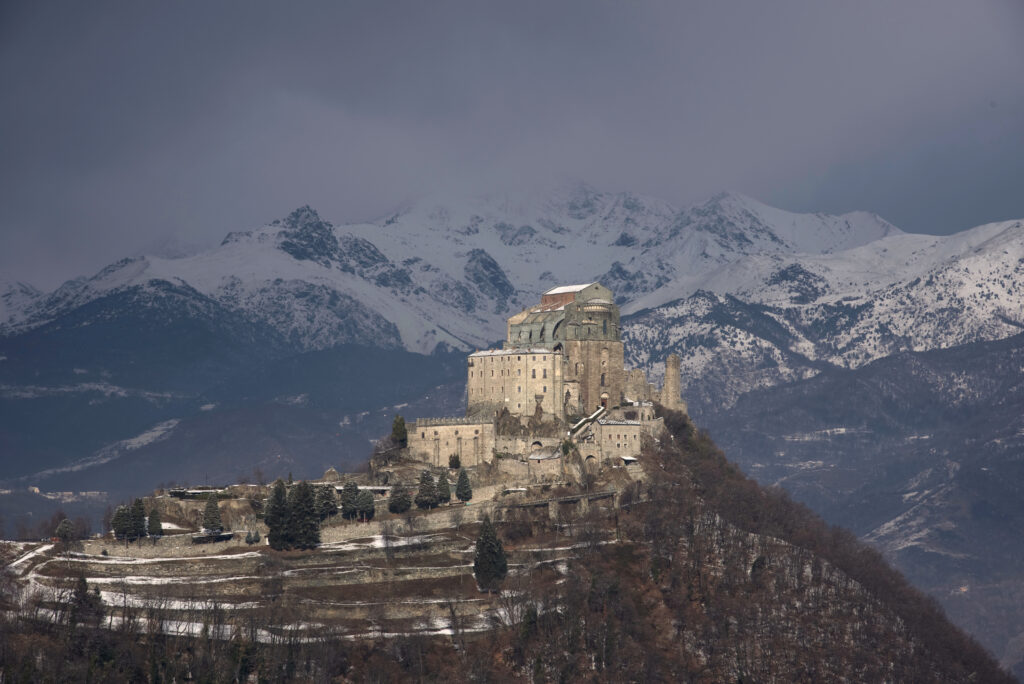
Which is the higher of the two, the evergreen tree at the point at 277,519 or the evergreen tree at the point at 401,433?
the evergreen tree at the point at 401,433

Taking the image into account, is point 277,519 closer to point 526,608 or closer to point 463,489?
point 463,489

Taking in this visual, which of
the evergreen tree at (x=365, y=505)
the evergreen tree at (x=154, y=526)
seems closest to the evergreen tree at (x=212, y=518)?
the evergreen tree at (x=154, y=526)

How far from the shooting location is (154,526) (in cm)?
16550

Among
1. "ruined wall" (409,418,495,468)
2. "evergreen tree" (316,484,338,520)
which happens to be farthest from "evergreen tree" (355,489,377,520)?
"ruined wall" (409,418,495,468)

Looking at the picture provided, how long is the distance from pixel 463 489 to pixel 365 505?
12.0m

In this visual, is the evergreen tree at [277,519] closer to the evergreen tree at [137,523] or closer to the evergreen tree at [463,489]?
the evergreen tree at [137,523]

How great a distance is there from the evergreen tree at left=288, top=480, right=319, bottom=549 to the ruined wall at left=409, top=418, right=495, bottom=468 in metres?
24.6

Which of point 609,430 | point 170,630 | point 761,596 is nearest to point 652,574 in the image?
point 761,596

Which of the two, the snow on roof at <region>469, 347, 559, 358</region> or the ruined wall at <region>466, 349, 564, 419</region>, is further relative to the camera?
the snow on roof at <region>469, 347, 559, 358</region>

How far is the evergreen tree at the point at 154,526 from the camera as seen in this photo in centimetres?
16525

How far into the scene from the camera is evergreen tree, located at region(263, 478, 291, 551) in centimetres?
16238

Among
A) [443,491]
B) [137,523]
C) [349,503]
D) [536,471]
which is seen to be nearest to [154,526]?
[137,523]

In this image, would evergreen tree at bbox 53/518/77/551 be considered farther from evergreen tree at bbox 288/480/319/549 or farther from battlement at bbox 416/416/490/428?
battlement at bbox 416/416/490/428

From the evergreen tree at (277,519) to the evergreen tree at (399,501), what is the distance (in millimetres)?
12616
